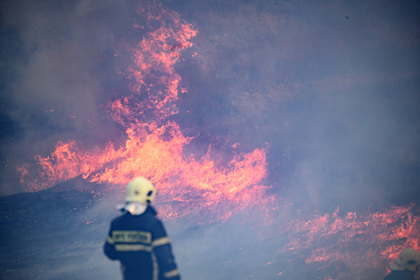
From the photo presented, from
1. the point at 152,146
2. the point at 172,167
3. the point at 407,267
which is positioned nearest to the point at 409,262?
A: the point at 407,267

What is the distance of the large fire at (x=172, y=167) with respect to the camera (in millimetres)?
5906

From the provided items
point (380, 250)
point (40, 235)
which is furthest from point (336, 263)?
point (40, 235)

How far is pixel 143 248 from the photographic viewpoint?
91.7 inches

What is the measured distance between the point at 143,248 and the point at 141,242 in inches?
2.5

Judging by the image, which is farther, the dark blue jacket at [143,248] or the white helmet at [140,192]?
the white helmet at [140,192]

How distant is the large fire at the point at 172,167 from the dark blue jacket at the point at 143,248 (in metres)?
4.03

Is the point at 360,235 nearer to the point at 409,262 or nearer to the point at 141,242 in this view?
the point at 409,262

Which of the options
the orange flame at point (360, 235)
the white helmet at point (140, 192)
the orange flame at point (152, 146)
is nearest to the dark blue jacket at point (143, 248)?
the white helmet at point (140, 192)

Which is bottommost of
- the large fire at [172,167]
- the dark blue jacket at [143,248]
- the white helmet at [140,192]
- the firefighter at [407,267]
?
the firefighter at [407,267]

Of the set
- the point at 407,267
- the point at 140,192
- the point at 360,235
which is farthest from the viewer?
the point at 360,235

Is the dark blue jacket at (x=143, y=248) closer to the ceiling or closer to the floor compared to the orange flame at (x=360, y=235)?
closer to the ceiling

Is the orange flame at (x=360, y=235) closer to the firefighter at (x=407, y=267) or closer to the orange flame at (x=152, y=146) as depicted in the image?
the firefighter at (x=407, y=267)

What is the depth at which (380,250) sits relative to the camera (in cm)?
990

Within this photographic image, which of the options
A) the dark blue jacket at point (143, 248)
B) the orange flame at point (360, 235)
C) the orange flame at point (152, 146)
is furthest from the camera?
the orange flame at point (360, 235)
